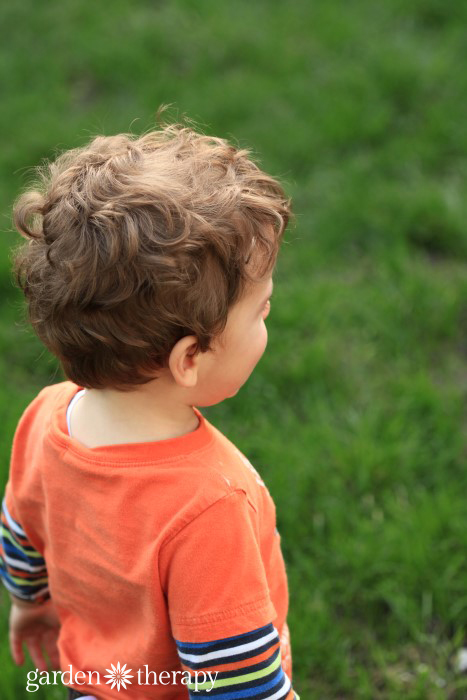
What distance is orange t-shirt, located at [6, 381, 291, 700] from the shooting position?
4.26ft

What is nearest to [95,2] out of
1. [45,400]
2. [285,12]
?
[285,12]

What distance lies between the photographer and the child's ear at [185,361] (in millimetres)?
1331

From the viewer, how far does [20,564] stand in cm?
175

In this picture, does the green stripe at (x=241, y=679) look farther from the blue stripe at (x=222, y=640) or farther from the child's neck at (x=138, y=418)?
the child's neck at (x=138, y=418)

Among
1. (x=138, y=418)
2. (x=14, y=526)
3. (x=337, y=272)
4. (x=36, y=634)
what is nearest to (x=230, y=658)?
(x=138, y=418)

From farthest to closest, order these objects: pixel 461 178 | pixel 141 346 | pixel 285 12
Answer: pixel 285 12 < pixel 461 178 < pixel 141 346

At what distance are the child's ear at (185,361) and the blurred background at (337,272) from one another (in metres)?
0.38

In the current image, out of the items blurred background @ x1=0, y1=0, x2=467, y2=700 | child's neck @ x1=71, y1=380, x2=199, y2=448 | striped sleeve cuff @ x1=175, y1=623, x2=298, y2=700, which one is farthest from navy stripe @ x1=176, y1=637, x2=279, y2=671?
blurred background @ x1=0, y1=0, x2=467, y2=700

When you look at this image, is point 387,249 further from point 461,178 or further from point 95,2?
point 95,2

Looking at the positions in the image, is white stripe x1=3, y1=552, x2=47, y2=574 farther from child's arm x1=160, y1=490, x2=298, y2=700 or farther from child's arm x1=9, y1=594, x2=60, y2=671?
child's arm x1=160, y1=490, x2=298, y2=700

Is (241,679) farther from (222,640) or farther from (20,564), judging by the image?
(20,564)

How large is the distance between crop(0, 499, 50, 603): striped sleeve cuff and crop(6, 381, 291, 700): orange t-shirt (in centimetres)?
12

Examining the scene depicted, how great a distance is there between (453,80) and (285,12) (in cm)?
125

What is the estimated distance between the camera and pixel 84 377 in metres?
1.42
